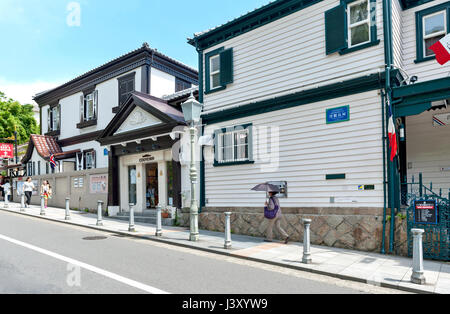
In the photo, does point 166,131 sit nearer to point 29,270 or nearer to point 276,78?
point 276,78

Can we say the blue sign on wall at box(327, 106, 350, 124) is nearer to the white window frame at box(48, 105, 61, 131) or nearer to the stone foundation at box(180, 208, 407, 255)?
the stone foundation at box(180, 208, 407, 255)

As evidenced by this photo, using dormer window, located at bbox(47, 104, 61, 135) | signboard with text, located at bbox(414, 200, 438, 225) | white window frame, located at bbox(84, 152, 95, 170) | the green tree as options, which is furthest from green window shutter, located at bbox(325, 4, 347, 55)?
the green tree

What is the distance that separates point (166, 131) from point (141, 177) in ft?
10.7

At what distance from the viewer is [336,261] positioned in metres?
7.46

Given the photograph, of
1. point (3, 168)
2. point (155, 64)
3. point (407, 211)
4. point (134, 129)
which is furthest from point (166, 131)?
point (3, 168)

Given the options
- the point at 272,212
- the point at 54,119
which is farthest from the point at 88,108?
the point at 272,212

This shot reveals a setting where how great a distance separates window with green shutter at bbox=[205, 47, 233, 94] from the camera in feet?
→ 40.3

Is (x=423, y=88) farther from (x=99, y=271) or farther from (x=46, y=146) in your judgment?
(x=46, y=146)

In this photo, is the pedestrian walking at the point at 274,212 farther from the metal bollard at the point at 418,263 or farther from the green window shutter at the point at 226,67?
the green window shutter at the point at 226,67

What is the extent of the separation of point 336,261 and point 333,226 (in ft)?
6.12

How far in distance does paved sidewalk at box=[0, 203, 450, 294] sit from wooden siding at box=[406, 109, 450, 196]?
3398mm

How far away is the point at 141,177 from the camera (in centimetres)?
1515

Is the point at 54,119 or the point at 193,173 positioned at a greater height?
the point at 54,119

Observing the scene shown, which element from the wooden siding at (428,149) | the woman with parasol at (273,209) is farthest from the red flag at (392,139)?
the woman with parasol at (273,209)
